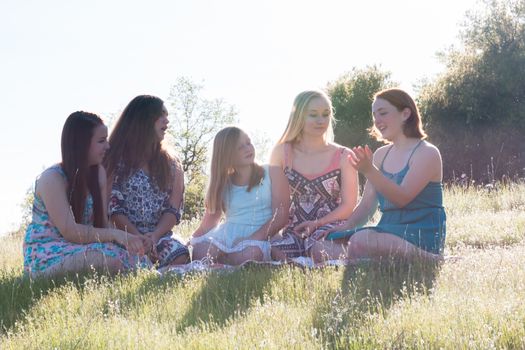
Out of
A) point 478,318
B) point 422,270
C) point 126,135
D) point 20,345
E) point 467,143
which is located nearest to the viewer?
point 478,318

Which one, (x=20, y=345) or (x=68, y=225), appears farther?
(x=68, y=225)

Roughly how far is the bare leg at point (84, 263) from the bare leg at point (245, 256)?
1.22 metres

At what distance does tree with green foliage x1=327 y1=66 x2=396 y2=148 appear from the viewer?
107ft

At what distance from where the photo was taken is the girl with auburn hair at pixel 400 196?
20.4 feet

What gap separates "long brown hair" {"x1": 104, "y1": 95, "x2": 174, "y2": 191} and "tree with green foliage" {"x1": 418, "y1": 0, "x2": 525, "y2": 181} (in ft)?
71.6

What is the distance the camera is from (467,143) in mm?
28531

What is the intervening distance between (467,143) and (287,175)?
22465mm

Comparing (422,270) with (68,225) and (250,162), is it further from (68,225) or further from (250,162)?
(68,225)

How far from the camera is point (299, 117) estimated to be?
24.9 ft

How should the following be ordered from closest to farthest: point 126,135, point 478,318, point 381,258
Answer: point 478,318 < point 381,258 < point 126,135

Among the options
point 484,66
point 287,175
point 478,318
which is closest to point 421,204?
point 287,175

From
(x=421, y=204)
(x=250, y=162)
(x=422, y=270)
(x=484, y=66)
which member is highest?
(x=484, y=66)

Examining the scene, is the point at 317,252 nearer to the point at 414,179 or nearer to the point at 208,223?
the point at 414,179

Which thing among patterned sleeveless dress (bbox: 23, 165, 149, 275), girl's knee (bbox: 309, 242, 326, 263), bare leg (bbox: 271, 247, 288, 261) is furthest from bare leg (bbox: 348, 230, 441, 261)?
patterned sleeveless dress (bbox: 23, 165, 149, 275)
